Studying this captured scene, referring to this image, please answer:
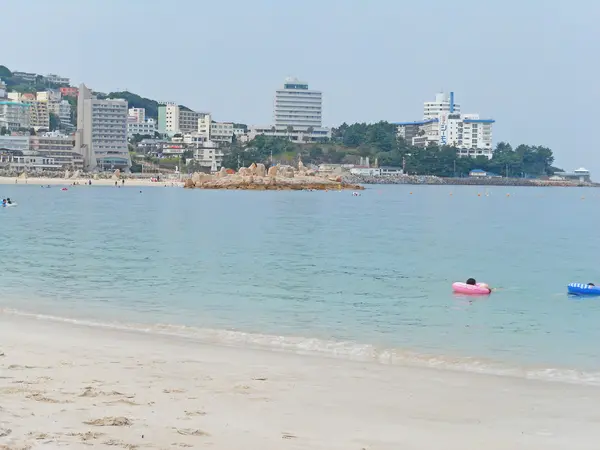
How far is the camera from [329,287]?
26547 mm

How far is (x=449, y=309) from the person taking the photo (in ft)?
73.5

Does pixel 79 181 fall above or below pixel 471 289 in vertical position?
above

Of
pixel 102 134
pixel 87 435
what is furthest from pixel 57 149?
pixel 87 435

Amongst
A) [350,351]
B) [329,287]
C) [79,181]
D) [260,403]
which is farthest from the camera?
[79,181]

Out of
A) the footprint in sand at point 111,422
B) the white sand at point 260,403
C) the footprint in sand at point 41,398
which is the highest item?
the footprint in sand at point 111,422

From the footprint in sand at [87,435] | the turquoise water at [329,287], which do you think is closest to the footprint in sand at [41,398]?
the footprint in sand at [87,435]

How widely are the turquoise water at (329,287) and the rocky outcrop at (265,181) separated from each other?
3315 inches

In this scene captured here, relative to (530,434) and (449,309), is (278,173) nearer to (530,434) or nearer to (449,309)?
(449,309)

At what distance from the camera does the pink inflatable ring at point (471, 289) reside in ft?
84.5

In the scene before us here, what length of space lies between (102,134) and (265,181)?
57508mm

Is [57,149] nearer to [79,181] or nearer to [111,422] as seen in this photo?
[79,181]

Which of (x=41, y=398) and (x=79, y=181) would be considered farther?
(x=79, y=181)

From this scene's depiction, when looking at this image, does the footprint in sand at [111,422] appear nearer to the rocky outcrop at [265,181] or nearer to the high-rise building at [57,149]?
the rocky outcrop at [265,181]

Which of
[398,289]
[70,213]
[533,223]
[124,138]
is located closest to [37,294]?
[398,289]
